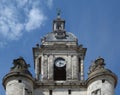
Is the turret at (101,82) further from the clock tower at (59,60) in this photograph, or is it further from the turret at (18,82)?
the turret at (18,82)

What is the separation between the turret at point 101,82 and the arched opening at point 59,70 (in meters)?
3.72

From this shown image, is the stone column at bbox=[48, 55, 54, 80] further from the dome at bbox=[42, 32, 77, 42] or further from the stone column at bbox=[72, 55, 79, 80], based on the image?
the dome at bbox=[42, 32, 77, 42]

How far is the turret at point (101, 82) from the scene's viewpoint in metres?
64.1

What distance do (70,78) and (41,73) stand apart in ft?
8.39

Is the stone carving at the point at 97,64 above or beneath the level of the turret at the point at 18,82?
above

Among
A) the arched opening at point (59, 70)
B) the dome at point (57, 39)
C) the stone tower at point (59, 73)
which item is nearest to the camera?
the stone tower at point (59, 73)

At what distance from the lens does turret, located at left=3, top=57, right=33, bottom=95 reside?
6412 cm

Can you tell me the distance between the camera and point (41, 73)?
67.9m


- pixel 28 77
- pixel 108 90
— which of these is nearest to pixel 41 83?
pixel 28 77

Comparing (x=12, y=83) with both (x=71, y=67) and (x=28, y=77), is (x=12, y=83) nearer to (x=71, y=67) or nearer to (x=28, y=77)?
(x=28, y=77)

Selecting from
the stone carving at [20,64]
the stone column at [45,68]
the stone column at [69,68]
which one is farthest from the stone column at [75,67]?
the stone carving at [20,64]

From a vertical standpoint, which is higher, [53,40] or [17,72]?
[53,40]

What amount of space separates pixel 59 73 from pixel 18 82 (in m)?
5.01

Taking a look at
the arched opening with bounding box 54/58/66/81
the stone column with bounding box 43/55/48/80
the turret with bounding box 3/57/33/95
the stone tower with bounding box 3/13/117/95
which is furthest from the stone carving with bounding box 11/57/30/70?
the arched opening with bounding box 54/58/66/81
